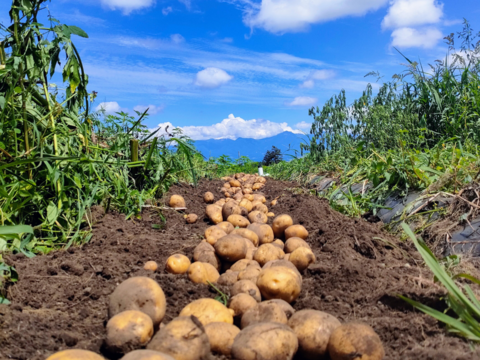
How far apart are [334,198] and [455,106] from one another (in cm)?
252

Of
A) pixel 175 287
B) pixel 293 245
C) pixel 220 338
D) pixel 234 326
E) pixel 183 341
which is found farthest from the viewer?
pixel 293 245

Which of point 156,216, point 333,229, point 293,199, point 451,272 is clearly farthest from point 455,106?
point 156,216

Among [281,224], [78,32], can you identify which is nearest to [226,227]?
[281,224]

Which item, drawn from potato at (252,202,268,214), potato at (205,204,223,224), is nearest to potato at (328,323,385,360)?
potato at (205,204,223,224)

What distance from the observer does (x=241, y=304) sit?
1.86m

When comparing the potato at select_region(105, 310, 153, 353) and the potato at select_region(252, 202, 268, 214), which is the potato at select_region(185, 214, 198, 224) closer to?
the potato at select_region(252, 202, 268, 214)

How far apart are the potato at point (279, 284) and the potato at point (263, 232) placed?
40.4 inches

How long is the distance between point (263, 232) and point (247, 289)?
45.1 inches

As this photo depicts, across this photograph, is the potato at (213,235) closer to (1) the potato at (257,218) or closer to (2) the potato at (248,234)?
(2) the potato at (248,234)

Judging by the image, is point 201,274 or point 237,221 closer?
point 201,274

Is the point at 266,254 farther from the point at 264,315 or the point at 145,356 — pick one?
the point at 145,356

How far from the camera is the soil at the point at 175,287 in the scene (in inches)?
64.5

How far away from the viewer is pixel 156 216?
12.9 ft

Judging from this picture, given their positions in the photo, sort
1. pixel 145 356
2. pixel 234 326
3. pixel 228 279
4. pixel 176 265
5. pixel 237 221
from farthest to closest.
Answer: pixel 237 221 → pixel 176 265 → pixel 228 279 → pixel 234 326 → pixel 145 356
